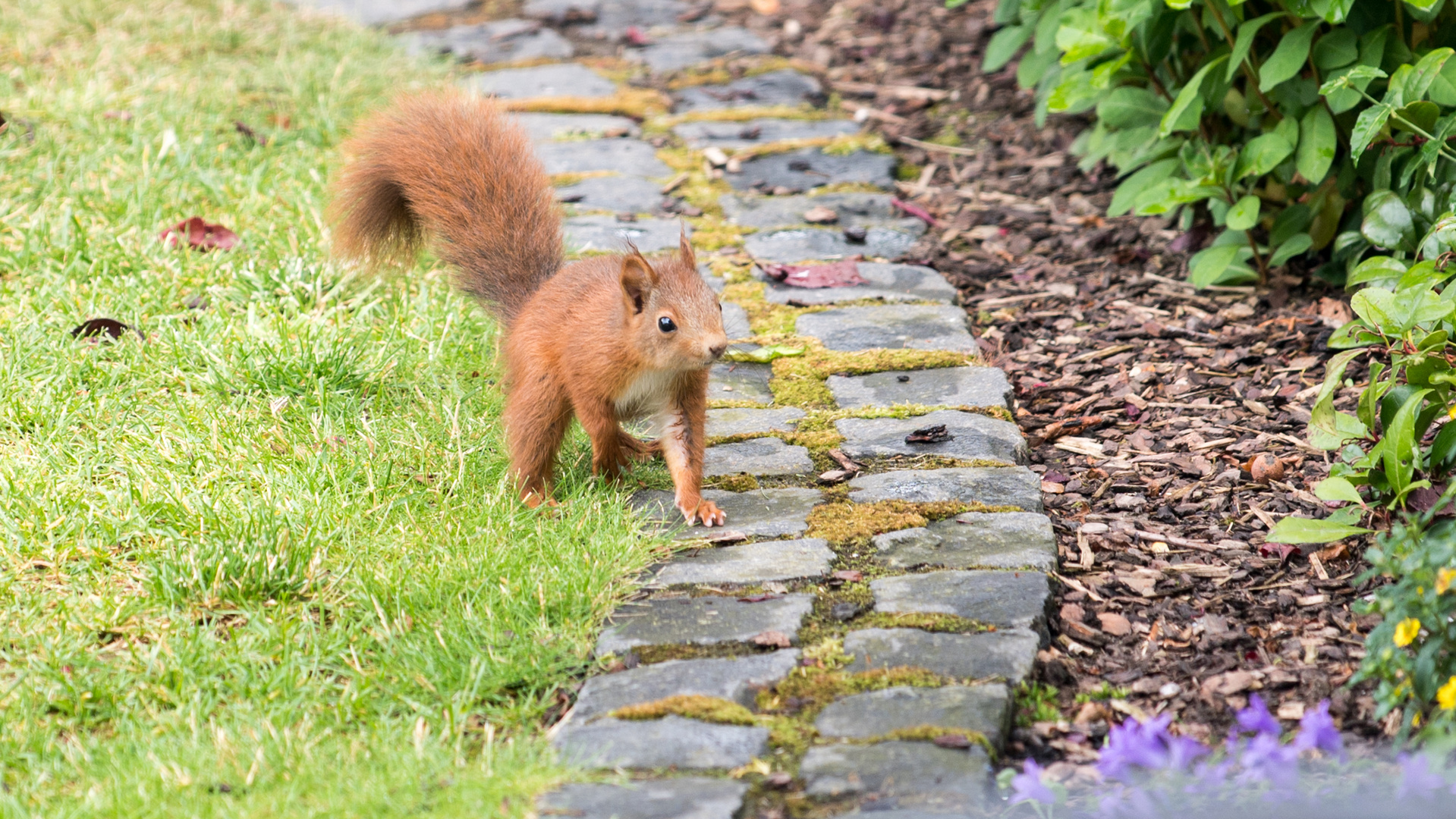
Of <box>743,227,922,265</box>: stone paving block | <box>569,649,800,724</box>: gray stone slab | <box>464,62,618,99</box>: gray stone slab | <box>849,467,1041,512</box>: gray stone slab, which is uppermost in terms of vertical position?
<box>464,62,618,99</box>: gray stone slab

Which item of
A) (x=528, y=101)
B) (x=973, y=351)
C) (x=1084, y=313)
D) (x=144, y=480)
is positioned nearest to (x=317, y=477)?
(x=144, y=480)

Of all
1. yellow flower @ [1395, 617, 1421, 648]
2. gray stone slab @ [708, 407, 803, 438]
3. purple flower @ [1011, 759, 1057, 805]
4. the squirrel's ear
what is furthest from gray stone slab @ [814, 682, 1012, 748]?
gray stone slab @ [708, 407, 803, 438]

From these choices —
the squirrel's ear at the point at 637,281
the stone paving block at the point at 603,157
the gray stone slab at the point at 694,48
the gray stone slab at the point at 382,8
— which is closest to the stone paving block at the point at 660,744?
the squirrel's ear at the point at 637,281

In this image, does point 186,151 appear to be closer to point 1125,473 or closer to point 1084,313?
point 1084,313

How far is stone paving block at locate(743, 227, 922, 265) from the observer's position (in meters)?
4.91

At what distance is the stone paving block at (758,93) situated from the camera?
21.1 feet

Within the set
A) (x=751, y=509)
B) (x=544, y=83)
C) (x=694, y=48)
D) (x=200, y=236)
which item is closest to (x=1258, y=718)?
(x=751, y=509)

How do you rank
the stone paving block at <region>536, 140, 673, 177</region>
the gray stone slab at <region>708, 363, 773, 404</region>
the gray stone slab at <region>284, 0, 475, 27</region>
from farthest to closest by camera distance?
the gray stone slab at <region>284, 0, 475, 27</region>
the stone paving block at <region>536, 140, 673, 177</region>
the gray stone slab at <region>708, 363, 773, 404</region>

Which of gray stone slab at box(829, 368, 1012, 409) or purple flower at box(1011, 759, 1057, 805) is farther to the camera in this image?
gray stone slab at box(829, 368, 1012, 409)

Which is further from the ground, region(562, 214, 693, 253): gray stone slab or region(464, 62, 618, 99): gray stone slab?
region(464, 62, 618, 99): gray stone slab

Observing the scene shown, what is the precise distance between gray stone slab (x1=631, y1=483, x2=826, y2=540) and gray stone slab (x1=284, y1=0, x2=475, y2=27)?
18.3 feet

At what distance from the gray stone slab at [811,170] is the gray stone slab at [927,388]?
66.6 inches

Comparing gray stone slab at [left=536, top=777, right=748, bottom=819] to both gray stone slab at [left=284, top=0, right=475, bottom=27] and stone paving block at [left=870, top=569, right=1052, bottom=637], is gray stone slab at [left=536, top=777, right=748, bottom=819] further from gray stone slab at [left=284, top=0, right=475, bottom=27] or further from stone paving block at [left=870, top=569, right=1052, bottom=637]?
gray stone slab at [left=284, top=0, right=475, bottom=27]

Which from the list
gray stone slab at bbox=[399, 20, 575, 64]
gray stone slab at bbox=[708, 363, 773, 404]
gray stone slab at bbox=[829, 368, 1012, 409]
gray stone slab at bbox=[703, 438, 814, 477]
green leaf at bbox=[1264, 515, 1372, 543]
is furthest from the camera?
gray stone slab at bbox=[399, 20, 575, 64]
